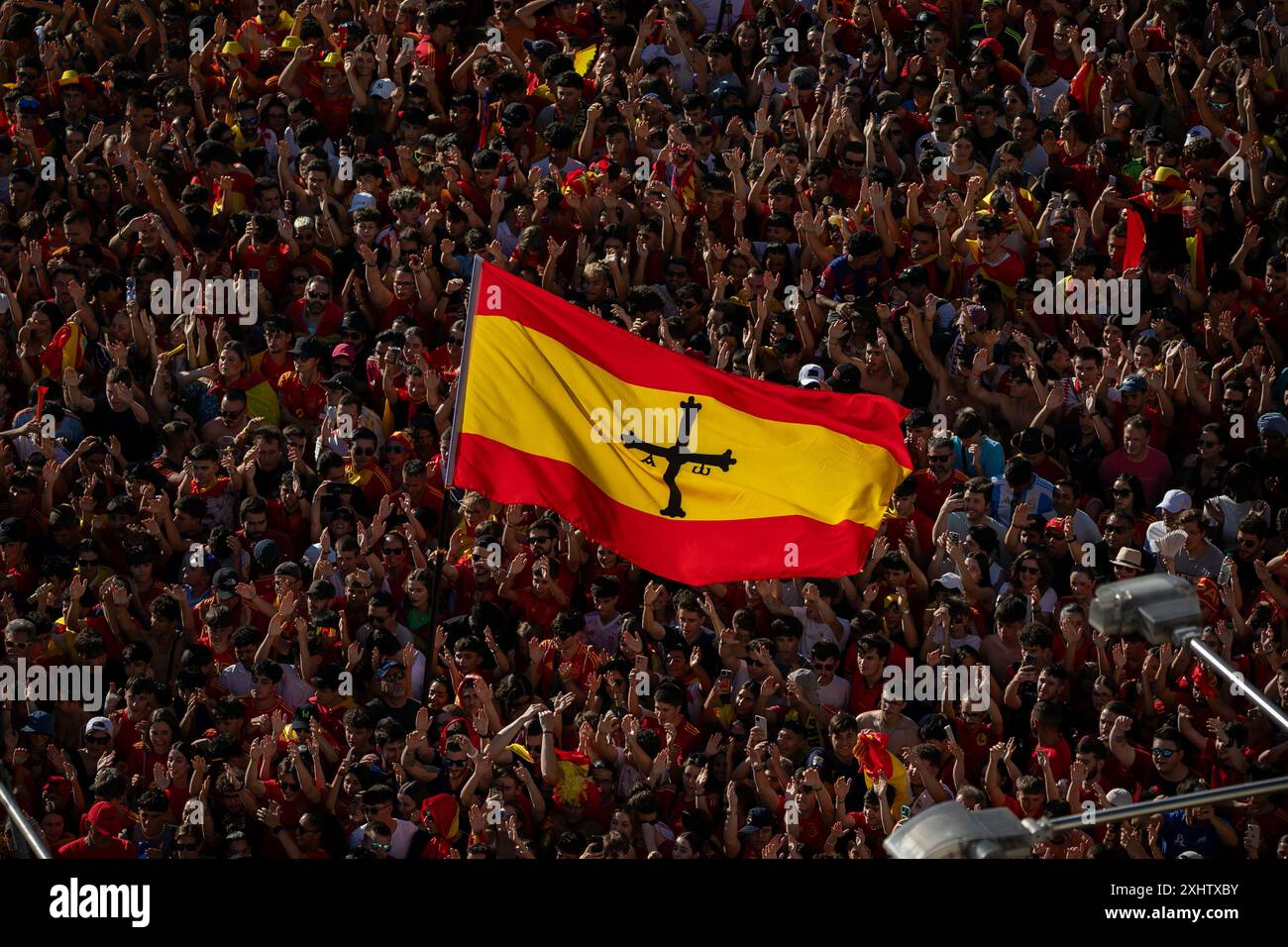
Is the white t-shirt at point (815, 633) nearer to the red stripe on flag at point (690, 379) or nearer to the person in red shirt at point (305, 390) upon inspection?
the red stripe on flag at point (690, 379)

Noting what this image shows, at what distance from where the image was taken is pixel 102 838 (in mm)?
14891

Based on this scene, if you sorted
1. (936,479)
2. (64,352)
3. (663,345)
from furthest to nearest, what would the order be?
(64,352), (663,345), (936,479)

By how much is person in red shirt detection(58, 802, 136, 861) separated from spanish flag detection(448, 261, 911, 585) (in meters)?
3.17

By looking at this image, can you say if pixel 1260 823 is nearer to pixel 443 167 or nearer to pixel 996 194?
pixel 996 194

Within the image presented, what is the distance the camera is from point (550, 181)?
18.4 meters

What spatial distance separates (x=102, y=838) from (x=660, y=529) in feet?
12.6

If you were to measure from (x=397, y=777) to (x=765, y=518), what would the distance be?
285 cm

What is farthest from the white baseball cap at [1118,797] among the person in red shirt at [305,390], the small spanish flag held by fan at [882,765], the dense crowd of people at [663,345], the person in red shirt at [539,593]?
the person in red shirt at [305,390]

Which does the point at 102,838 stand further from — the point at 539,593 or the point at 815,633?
the point at 815,633

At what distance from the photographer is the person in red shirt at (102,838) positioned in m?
14.8

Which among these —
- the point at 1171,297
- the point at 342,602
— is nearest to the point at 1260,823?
the point at 1171,297

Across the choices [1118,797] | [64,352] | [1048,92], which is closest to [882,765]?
[1118,797]

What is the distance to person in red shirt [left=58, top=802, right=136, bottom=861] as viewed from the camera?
48.6ft

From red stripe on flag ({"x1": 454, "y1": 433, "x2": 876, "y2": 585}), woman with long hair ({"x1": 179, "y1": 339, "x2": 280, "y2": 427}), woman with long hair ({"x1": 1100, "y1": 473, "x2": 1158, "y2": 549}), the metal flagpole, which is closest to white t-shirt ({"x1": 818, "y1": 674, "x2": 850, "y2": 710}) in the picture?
red stripe on flag ({"x1": 454, "y1": 433, "x2": 876, "y2": 585})
